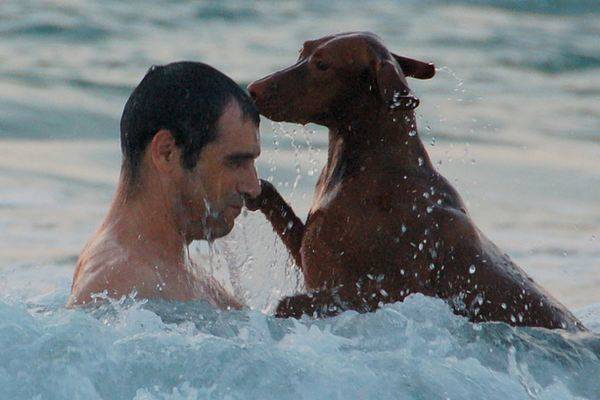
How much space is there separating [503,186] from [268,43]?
471cm

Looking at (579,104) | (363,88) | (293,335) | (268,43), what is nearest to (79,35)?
(268,43)

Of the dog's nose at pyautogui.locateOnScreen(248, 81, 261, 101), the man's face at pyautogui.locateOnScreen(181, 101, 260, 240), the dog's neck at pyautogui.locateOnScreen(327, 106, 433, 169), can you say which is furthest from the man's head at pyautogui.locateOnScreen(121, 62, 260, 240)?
the dog's neck at pyautogui.locateOnScreen(327, 106, 433, 169)

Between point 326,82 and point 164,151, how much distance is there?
101 cm

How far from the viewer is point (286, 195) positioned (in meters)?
9.12

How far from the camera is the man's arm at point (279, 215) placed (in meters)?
5.56

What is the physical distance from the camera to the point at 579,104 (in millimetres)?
12727

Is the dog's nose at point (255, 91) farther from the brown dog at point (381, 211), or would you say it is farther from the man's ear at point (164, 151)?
the man's ear at point (164, 151)

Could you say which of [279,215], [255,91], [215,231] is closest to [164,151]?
[215,231]

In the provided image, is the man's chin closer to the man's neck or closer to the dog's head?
the man's neck

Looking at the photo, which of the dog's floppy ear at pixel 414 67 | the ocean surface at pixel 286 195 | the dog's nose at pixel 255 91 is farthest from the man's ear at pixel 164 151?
the dog's floppy ear at pixel 414 67

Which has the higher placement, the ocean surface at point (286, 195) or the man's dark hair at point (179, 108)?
the man's dark hair at point (179, 108)

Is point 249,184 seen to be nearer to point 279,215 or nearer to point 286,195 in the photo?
point 279,215

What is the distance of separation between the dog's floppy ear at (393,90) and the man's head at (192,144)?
0.68 metres

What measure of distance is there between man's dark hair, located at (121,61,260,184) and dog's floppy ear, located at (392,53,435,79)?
1.13 metres
